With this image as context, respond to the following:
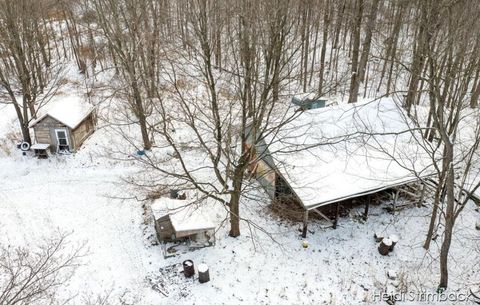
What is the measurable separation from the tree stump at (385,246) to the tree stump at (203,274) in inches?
245

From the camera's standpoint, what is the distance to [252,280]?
40.1ft

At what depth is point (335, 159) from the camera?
14617 mm

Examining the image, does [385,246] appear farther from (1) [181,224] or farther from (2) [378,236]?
(1) [181,224]

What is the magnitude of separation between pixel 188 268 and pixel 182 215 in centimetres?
215

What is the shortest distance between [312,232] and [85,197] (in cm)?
988

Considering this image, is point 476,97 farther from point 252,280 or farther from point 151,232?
point 151,232

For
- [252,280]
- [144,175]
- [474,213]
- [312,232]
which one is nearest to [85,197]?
[144,175]

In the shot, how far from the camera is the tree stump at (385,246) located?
511 inches

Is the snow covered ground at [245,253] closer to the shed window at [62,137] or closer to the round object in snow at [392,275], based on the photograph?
the round object in snow at [392,275]

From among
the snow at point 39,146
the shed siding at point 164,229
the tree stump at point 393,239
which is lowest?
the tree stump at point 393,239

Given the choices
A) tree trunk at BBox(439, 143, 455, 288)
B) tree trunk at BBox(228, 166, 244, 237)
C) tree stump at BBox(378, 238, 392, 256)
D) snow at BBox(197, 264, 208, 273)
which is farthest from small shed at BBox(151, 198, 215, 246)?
tree trunk at BBox(439, 143, 455, 288)

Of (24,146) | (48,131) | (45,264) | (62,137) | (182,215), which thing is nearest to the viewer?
(45,264)

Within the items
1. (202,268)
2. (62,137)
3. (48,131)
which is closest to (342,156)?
(202,268)

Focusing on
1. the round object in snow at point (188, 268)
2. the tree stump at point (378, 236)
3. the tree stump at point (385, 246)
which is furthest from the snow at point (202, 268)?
the tree stump at point (378, 236)
